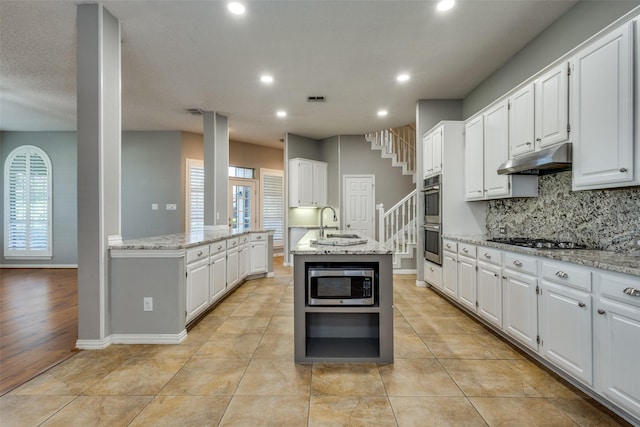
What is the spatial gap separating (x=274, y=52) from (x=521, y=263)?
10.8ft

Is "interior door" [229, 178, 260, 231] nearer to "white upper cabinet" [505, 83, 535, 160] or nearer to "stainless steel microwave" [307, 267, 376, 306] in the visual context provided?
"stainless steel microwave" [307, 267, 376, 306]

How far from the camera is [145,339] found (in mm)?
2922

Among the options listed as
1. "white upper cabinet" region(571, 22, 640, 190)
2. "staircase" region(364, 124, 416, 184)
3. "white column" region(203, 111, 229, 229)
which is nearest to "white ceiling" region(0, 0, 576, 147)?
"white column" region(203, 111, 229, 229)

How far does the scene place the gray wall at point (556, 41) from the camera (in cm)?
253

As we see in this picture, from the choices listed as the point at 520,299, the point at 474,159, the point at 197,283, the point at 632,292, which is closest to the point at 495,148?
the point at 474,159

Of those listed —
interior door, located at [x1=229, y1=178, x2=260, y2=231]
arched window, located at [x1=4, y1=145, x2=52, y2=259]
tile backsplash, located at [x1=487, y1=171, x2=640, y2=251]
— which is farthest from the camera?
interior door, located at [x1=229, y1=178, x2=260, y2=231]

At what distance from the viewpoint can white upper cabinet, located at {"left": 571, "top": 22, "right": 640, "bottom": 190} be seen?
1.97m

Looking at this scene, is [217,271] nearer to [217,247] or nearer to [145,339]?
[217,247]

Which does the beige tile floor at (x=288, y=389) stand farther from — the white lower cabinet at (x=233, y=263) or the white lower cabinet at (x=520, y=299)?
the white lower cabinet at (x=233, y=263)

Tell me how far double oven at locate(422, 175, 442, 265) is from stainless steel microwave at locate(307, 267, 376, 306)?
2.23 m

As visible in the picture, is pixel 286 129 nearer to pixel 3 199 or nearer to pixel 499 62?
pixel 499 62

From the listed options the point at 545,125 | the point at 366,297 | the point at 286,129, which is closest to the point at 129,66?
the point at 286,129

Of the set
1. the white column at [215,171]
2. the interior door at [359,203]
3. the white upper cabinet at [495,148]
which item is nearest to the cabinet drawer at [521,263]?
the white upper cabinet at [495,148]

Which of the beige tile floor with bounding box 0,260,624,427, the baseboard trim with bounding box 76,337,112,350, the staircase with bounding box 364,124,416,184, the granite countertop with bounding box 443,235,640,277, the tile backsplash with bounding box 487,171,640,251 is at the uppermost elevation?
the staircase with bounding box 364,124,416,184
